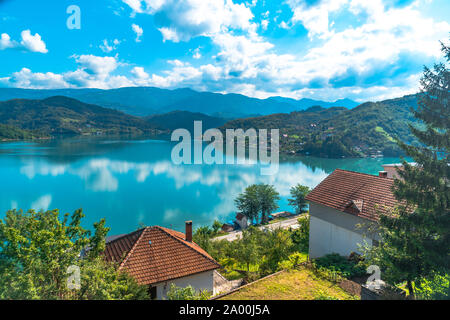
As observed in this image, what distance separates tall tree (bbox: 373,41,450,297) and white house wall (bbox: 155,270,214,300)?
6.72 m

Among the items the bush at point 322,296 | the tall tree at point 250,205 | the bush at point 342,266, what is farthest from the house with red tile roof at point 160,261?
the tall tree at point 250,205

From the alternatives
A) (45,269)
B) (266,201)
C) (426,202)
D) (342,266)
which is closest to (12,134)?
(266,201)

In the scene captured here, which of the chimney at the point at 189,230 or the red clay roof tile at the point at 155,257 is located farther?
the chimney at the point at 189,230

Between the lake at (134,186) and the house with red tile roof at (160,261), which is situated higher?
the house with red tile roof at (160,261)

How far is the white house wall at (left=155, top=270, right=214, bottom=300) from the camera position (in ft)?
31.0

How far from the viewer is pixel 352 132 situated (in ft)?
348

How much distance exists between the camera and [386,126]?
109562 millimetres

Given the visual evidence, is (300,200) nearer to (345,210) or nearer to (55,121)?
(345,210)

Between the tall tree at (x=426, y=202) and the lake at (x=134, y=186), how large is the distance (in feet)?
83.1

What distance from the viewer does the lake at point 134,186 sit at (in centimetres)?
3316

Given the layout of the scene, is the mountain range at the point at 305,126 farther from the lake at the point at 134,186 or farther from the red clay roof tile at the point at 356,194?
the red clay roof tile at the point at 356,194

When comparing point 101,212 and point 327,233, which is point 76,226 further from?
point 101,212
